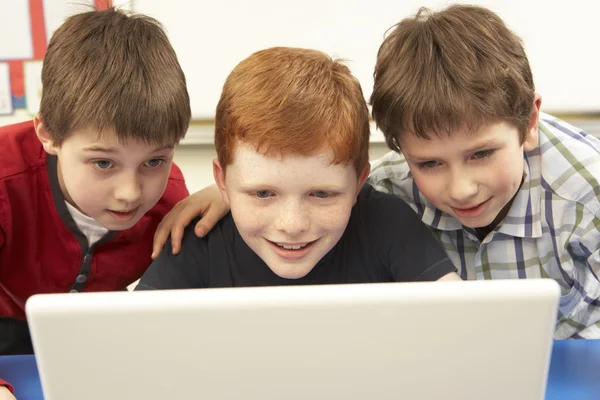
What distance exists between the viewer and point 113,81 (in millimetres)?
911

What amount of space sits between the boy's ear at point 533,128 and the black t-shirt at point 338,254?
0.21 meters

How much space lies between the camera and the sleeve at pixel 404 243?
855 millimetres

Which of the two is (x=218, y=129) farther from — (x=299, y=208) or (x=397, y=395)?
(x=397, y=395)

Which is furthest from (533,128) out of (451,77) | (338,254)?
(338,254)

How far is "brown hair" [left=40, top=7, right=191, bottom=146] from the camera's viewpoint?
0.89 meters

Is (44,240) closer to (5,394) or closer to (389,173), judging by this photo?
(5,394)

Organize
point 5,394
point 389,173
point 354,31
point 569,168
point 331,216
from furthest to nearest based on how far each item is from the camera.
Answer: point 354,31, point 389,173, point 569,168, point 331,216, point 5,394

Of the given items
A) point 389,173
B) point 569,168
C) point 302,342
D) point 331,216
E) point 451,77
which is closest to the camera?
point 302,342

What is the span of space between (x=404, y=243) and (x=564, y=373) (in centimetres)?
25

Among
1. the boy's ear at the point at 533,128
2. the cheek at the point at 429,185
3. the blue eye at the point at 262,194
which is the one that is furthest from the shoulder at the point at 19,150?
the boy's ear at the point at 533,128

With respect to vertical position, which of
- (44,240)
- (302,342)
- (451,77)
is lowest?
(44,240)

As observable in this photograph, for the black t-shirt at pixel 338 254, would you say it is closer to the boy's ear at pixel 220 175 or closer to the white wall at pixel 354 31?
the boy's ear at pixel 220 175

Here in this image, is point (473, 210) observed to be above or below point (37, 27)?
below

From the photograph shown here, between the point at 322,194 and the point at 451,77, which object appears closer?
the point at 322,194
